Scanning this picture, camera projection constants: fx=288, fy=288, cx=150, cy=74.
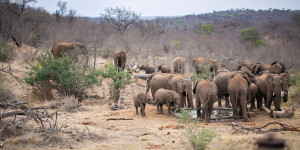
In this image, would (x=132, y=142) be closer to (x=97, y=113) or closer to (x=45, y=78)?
(x=97, y=113)

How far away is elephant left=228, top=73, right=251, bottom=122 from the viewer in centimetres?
1038

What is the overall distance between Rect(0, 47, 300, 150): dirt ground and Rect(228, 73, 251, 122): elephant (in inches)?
18.6

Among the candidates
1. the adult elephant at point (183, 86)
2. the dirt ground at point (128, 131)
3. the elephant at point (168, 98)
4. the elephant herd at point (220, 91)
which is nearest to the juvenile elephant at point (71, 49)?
the dirt ground at point (128, 131)

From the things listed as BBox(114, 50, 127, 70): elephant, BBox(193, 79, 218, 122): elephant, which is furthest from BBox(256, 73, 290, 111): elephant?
BBox(114, 50, 127, 70): elephant

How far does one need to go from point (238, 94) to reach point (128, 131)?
4.45 m

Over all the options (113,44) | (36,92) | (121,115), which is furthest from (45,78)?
(113,44)

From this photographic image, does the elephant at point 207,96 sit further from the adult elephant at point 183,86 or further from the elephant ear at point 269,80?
the elephant ear at point 269,80

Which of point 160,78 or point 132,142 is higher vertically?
point 160,78

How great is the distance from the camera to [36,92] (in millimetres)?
13039

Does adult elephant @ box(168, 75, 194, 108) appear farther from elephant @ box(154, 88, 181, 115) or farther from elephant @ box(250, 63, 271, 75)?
elephant @ box(250, 63, 271, 75)

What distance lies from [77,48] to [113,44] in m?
11.9

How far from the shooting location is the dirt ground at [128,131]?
6770 mm

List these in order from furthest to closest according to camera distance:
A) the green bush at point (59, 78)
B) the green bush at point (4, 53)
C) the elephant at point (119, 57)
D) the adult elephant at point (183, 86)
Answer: the elephant at point (119, 57) → the green bush at point (4, 53) → the green bush at point (59, 78) → the adult elephant at point (183, 86)

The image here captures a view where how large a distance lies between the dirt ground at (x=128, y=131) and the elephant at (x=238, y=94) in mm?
473
